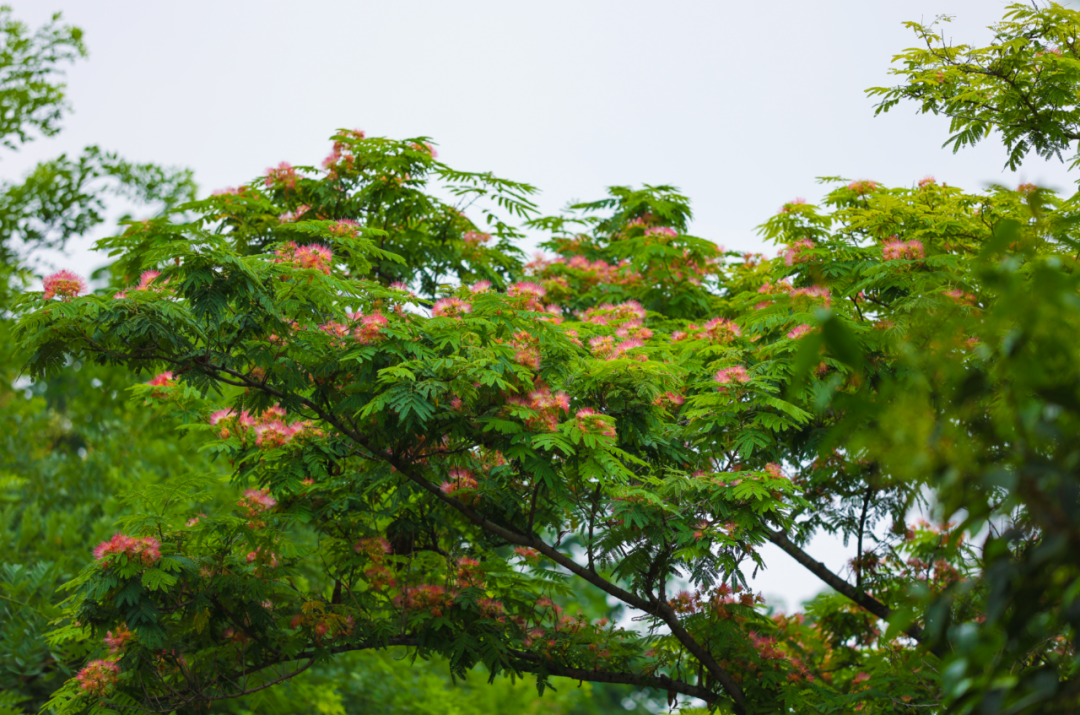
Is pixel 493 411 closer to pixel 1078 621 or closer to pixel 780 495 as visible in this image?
pixel 780 495

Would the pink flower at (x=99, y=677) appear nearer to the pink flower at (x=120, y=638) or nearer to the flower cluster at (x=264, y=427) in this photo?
the pink flower at (x=120, y=638)

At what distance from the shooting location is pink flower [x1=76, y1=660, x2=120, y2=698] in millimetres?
6121

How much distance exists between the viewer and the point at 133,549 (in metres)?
5.83

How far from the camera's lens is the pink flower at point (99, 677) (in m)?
6.12

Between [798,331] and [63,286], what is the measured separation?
5.21 metres

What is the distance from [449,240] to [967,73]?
5160 millimetres

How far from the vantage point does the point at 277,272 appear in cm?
565

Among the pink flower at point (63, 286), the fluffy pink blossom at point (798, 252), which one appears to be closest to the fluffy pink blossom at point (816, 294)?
the fluffy pink blossom at point (798, 252)

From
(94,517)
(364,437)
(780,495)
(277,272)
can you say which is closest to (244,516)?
(364,437)

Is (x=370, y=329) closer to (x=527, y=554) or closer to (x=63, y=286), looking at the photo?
(x=63, y=286)

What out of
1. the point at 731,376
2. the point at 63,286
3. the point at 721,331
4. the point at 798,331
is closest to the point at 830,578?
the point at 721,331

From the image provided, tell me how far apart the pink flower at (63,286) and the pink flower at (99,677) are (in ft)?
8.92

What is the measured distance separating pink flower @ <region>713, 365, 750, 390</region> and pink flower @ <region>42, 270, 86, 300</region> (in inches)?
175

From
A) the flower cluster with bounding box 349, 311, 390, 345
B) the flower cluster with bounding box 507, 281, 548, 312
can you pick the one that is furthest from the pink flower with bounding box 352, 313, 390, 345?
the flower cluster with bounding box 507, 281, 548, 312
